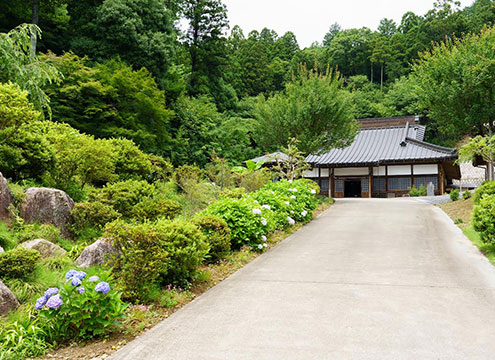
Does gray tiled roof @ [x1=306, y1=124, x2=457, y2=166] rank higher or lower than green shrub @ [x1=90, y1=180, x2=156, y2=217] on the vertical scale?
higher

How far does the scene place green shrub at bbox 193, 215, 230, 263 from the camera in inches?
257

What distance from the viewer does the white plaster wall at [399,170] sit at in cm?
2605

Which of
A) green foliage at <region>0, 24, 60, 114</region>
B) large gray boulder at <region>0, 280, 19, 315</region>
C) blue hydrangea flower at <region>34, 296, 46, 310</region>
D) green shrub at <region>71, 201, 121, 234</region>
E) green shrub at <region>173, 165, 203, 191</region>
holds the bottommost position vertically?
large gray boulder at <region>0, 280, 19, 315</region>

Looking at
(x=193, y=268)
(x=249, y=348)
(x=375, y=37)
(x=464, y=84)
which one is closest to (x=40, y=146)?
(x=193, y=268)

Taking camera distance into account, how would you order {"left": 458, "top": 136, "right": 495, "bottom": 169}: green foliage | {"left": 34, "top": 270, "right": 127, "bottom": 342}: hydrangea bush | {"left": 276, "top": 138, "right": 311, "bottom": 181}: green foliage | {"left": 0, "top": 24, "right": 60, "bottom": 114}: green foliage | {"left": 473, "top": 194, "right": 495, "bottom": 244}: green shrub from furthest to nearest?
{"left": 276, "top": 138, "right": 311, "bottom": 181}: green foliage < {"left": 458, "top": 136, "right": 495, "bottom": 169}: green foliage < {"left": 0, "top": 24, "right": 60, "bottom": 114}: green foliage < {"left": 473, "top": 194, "right": 495, "bottom": 244}: green shrub < {"left": 34, "top": 270, "right": 127, "bottom": 342}: hydrangea bush

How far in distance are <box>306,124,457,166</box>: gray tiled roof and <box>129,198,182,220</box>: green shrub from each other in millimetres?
18687

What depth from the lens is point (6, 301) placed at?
3.86m

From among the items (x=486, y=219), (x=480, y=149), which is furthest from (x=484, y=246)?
(x=480, y=149)

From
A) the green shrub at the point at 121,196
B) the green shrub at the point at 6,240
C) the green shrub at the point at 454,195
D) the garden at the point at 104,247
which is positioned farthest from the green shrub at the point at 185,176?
the green shrub at the point at 454,195

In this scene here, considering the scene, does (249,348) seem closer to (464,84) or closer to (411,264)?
(411,264)

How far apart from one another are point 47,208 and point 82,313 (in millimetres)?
3733

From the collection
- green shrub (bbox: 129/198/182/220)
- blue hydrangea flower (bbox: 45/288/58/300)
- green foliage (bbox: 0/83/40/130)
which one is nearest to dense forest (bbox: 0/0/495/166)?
green foliage (bbox: 0/83/40/130)

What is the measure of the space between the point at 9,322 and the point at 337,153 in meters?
26.7

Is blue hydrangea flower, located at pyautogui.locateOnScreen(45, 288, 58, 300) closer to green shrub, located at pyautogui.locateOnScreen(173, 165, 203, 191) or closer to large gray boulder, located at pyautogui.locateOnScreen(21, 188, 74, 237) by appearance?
large gray boulder, located at pyautogui.locateOnScreen(21, 188, 74, 237)
